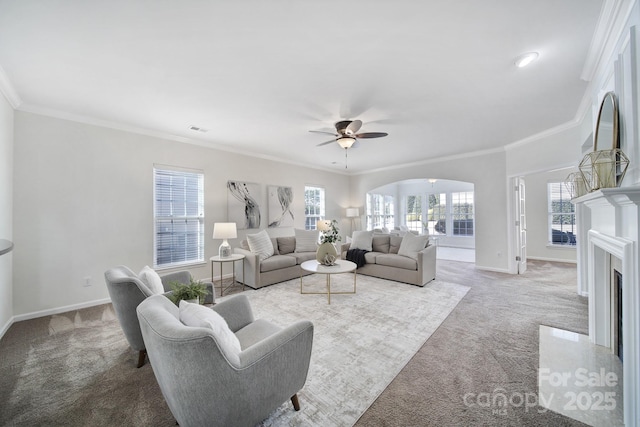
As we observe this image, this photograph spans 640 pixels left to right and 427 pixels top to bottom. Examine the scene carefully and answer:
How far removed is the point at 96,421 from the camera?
1.53 m

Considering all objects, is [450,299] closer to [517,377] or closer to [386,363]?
[517,377]

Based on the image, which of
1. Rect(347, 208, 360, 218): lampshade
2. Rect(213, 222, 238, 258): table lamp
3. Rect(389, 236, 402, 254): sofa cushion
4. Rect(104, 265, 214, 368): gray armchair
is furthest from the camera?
Rect(347, 208, 360, 218): lampshade

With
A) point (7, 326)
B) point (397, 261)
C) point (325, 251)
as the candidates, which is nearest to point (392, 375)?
Answer: point (325, 251)

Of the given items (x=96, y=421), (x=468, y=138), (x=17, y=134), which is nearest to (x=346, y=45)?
(x=96, y=421)

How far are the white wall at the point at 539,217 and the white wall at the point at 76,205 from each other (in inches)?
342

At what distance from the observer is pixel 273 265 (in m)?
4.36

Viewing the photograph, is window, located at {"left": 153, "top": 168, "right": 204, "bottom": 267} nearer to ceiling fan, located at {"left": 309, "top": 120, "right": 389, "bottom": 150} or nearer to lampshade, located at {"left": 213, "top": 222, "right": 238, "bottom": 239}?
lampshade, located at {"left": 213, "top": 222, "right": 238, "bottom": 239}

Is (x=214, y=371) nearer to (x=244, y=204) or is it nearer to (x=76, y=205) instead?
(x=76, y=205)

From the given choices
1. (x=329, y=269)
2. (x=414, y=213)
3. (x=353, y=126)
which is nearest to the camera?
(x=353, y=126)

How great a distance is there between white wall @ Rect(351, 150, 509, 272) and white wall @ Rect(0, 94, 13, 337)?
286 inches

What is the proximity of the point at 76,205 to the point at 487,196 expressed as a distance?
7437mm

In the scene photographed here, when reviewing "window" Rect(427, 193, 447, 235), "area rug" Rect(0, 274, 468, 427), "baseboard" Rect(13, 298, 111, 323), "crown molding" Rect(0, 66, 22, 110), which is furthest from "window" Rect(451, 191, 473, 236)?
"crown molding" Rect(0, 66, 22, 110)

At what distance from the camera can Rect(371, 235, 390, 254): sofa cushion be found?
17.0 ft

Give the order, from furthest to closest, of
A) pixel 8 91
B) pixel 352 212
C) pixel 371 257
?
pixel 352 212
pixel 371 257
pixel 8 91
